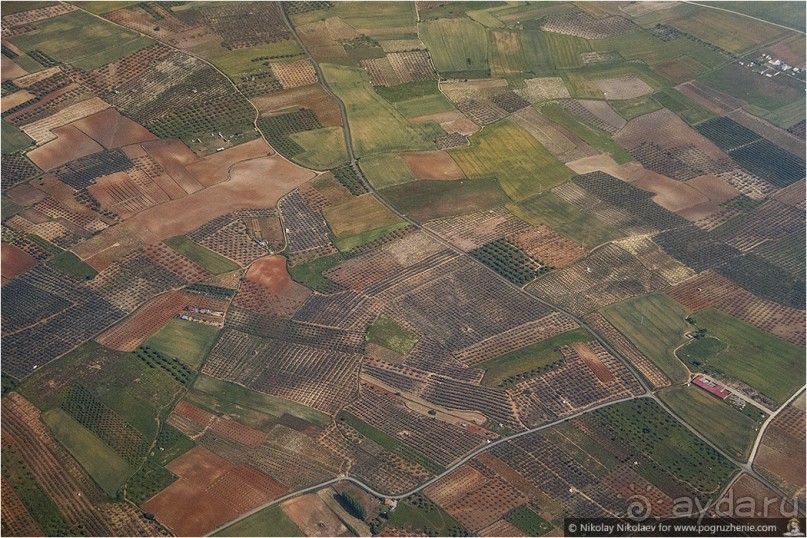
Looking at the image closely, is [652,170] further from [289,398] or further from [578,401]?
[289,398]

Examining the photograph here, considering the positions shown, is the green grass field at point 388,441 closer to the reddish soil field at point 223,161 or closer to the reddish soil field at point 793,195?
the reddish soil field at point 223,161

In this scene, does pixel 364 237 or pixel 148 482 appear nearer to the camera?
pixel 148 482

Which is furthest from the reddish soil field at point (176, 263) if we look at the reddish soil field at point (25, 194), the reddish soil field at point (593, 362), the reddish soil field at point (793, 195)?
the reddish soil field at point (793, 195)

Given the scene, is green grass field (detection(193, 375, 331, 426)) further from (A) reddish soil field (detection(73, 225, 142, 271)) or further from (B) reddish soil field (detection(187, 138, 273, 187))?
(B) reddish soil field (detection(187, 138, 273, 187))

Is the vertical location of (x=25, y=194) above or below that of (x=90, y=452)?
above

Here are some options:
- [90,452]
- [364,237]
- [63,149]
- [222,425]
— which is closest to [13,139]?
[63,149]

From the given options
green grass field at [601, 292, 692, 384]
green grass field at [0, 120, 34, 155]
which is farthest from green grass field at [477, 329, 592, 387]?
green grass field at [0, 120, 34, 155]

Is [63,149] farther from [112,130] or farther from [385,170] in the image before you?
[385,170]
